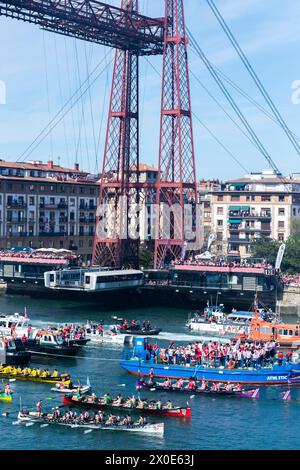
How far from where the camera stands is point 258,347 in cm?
5825

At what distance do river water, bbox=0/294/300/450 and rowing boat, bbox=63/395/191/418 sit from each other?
1.32ft

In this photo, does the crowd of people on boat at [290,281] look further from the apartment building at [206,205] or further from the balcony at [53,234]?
the apartment building at [206,205]

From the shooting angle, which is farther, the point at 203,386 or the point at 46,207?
the point at 46,207

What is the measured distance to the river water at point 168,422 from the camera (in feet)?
141

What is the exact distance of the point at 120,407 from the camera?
47.7 metres

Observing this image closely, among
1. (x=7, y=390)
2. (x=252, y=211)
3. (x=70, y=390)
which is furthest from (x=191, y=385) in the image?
(x=252, y=211)

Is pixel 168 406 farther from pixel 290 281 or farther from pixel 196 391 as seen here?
pixel 290 281

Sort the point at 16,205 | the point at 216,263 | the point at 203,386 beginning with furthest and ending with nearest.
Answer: the point at 16,205
the point at 216,263
the point at 203,386

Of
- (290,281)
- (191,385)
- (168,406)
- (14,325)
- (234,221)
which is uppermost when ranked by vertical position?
(234,221)

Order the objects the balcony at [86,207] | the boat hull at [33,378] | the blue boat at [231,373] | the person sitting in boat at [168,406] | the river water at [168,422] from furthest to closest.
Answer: the balcony at [86,207] → the blue boat at [231,373] → the boat hull at [33,378] → the person sitting in boat at [168,406] → the river water at [168,422]

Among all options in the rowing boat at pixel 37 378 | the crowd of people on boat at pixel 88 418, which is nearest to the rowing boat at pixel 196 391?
the rowing boat at pixel 37 378

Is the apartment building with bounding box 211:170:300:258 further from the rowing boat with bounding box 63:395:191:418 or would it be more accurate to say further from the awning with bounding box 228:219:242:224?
the rowing boat with bounding box 63:395:191:418

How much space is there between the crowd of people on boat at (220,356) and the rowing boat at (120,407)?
870 centimetres

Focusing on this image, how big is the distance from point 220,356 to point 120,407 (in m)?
10.2
